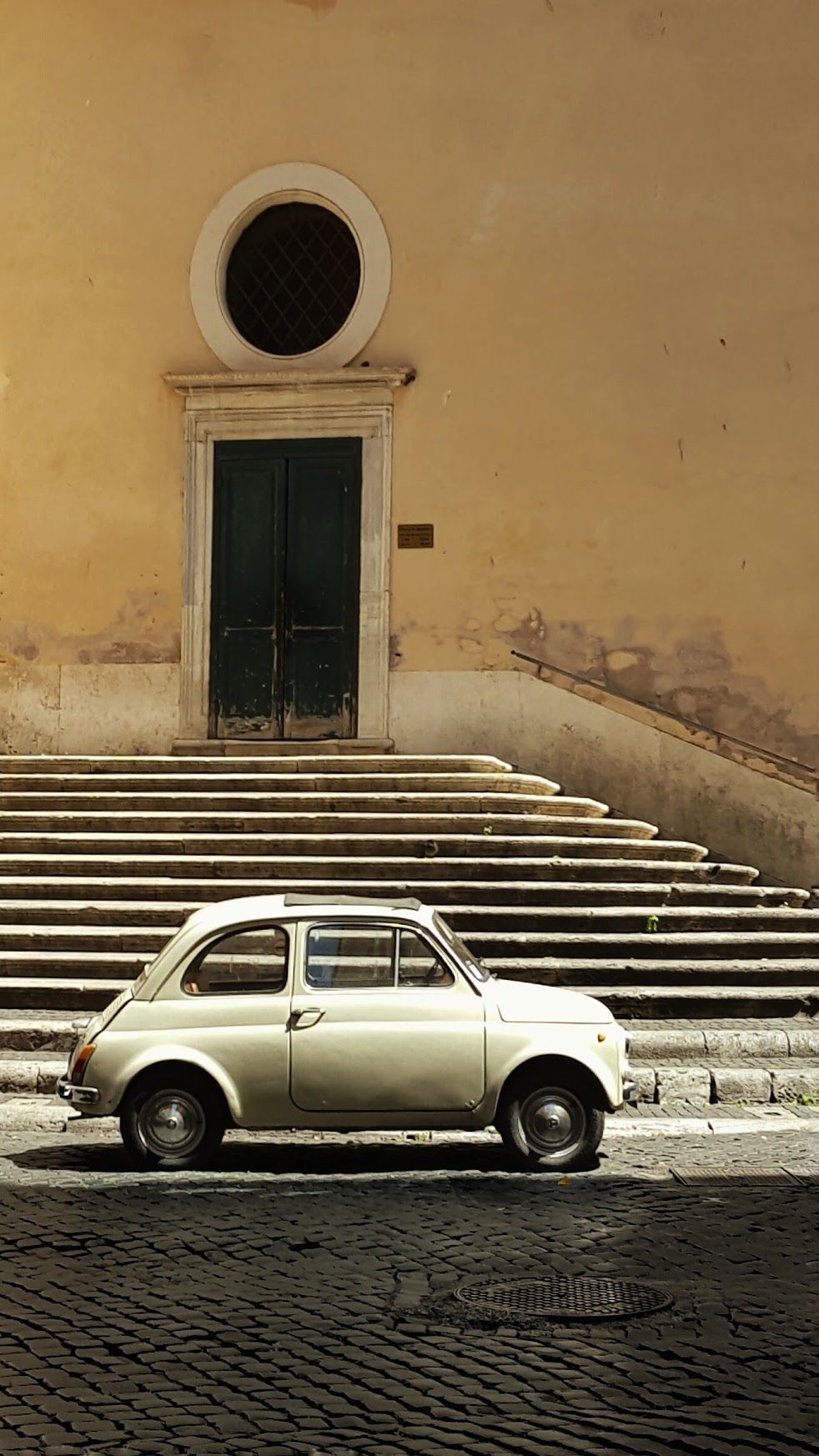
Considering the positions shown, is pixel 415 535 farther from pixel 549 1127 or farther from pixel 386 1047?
pixel 549 1127

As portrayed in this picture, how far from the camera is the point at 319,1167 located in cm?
816

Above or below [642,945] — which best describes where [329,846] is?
above

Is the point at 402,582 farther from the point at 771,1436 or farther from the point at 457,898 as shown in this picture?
the point at 771,1436

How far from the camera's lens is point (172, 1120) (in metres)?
8.02

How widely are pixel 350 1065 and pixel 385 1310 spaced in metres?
2.40

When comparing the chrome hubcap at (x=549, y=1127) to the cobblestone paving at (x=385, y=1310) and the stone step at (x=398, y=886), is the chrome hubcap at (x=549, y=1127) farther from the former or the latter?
the stone step at (x=398, y=886)

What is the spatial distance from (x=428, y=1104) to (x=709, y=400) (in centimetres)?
974

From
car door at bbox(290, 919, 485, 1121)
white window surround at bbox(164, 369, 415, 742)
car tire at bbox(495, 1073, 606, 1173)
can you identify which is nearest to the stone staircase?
white window surround at bbox(164, 369, 415, 742)

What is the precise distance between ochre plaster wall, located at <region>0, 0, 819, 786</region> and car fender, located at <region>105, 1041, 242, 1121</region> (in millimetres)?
8684

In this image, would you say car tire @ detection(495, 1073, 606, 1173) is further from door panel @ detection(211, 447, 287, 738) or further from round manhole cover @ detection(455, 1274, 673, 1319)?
door panel @ detection(211, 447, 287, 738)

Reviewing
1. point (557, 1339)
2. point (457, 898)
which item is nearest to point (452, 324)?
point (457, 898)

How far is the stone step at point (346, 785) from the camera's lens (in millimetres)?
14320

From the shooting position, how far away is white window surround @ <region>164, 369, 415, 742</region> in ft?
54.0

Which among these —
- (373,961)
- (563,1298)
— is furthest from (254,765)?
(563,1298)
